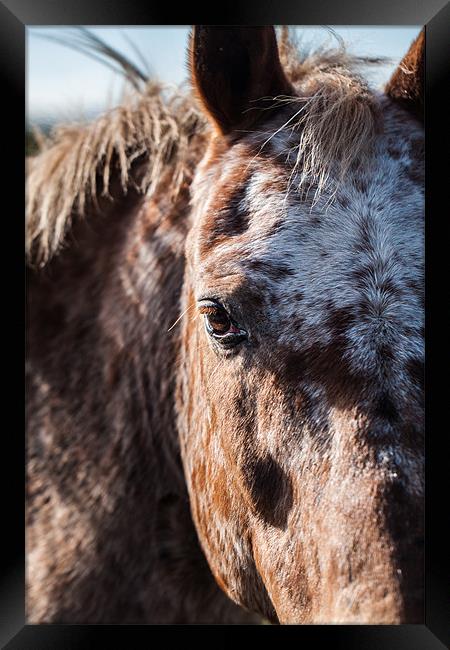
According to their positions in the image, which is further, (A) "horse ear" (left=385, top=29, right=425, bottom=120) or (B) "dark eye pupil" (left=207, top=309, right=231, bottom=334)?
(A) "horse ear" (left=385, top=29, right=425, bottom=120)

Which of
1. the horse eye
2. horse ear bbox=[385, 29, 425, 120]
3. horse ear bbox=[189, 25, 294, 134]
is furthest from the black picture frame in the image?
the horse eye

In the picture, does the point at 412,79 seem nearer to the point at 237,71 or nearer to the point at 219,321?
the point at 237,71

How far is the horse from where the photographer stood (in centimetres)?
87

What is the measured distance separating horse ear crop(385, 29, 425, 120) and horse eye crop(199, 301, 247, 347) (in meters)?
0.55

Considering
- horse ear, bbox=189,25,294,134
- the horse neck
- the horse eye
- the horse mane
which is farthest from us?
the horse neck

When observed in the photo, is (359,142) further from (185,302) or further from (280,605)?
(280,605)

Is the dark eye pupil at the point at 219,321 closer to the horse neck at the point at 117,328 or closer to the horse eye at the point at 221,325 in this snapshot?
the horse eye at the point at 221,325


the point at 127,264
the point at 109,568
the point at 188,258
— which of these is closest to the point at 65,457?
the point at 109,568

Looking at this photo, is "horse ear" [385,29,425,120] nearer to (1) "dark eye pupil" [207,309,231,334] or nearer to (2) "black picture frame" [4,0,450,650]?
(2) "black picture frame" [4,0,450,650]

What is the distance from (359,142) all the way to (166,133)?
58 centimetres

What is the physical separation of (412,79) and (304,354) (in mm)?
604
